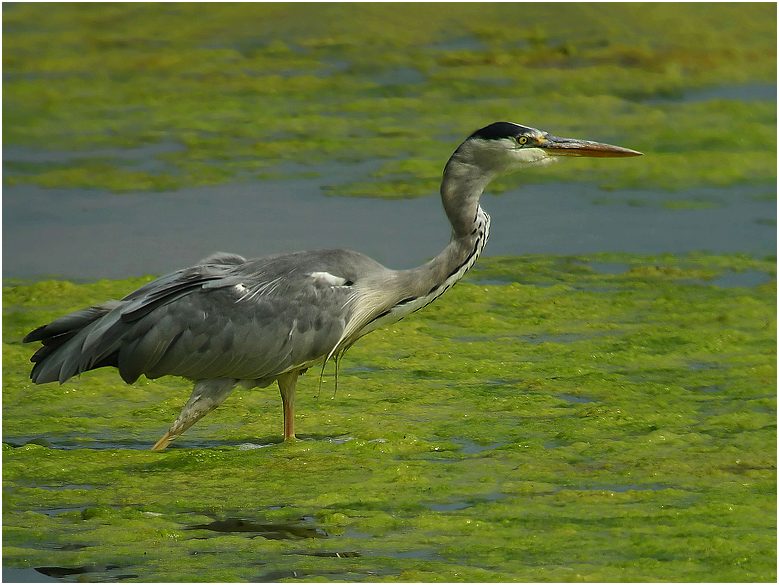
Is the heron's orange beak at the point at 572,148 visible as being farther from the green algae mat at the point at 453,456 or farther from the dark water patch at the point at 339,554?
the dark water patch at the point at 339,554

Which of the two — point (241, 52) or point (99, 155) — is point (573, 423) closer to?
point (99, 155)

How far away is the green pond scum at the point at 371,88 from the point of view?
11.8 metres

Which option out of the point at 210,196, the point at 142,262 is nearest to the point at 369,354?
the point at 142,262

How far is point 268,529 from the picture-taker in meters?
4.95

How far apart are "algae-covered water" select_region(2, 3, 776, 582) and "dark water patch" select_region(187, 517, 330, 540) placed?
0.07ft

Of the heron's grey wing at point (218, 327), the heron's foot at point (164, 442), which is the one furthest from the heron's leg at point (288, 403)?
the heron's foot at point (164, 442)

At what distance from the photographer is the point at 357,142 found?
493 inches

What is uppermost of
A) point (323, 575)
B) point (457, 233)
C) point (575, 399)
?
point (457, 233)

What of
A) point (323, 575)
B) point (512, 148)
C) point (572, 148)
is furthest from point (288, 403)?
point (572, 148)

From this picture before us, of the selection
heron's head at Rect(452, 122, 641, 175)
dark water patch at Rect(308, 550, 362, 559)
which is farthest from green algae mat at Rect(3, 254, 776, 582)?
heron's head at Rect(452, 122, 641, 175)

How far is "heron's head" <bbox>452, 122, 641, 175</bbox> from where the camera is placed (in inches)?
233

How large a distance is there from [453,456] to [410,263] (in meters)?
3.40

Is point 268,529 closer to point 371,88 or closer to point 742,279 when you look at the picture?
point 742,279

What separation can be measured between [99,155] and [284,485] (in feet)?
25.2
